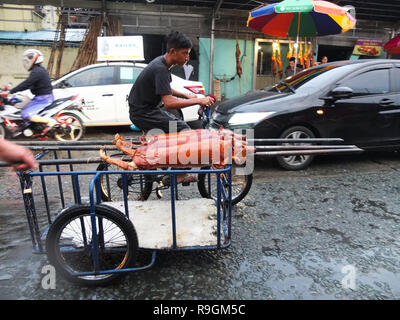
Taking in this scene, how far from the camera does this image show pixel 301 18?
7.71 m

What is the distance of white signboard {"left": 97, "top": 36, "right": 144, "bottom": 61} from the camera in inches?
289

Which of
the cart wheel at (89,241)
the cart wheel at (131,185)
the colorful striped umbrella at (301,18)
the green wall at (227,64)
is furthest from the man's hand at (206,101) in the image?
the green wall at (227,64)

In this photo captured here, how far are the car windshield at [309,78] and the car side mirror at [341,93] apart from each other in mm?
304

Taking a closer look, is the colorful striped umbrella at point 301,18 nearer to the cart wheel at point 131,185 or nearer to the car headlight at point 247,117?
the car headlight at point 247,117

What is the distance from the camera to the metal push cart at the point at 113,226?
2.13 m

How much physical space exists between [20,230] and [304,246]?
2.80m

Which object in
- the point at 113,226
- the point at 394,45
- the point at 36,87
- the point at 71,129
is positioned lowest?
the point at 113,226

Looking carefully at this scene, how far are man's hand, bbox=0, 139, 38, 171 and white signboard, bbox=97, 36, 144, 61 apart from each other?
20.2ft

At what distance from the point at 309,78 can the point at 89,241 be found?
4.44 meters

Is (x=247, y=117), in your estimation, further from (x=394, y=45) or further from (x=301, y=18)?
(x=394, y=45)

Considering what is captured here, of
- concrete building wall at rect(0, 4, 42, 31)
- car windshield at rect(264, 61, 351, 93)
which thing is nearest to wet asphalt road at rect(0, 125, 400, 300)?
car windshield at rect(264, 61, 351, 93)

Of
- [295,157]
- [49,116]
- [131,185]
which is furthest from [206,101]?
[49,116]

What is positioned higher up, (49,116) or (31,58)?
(31,58)
